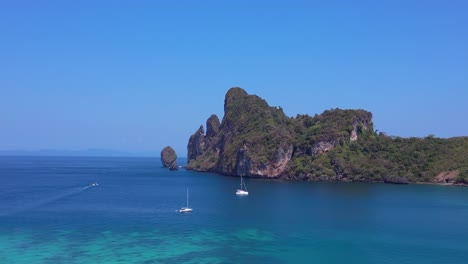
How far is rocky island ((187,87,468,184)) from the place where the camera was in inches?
5512

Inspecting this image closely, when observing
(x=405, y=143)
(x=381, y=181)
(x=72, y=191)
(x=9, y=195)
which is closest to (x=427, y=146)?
(x=405, y=143)

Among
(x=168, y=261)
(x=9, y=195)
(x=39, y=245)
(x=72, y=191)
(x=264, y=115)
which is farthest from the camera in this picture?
(x=264, y=115)

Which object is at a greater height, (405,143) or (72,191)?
(405,143)

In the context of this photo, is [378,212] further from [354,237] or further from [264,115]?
[264,115]

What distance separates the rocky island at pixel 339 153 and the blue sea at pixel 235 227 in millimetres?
28380

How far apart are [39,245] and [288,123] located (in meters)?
136

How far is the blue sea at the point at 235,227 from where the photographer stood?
166ft

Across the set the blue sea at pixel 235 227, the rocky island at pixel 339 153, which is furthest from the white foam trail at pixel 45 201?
the rocky island at pixel 339 153

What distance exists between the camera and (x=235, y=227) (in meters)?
66.2

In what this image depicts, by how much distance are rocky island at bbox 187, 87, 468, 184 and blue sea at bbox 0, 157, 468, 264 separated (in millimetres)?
28380

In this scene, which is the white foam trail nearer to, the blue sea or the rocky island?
the blue sea

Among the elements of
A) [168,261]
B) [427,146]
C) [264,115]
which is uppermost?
[264,115]

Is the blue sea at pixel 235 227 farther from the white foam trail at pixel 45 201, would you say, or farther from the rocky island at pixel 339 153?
the rocky island at pixel 339 153

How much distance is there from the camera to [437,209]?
84.5 meters
